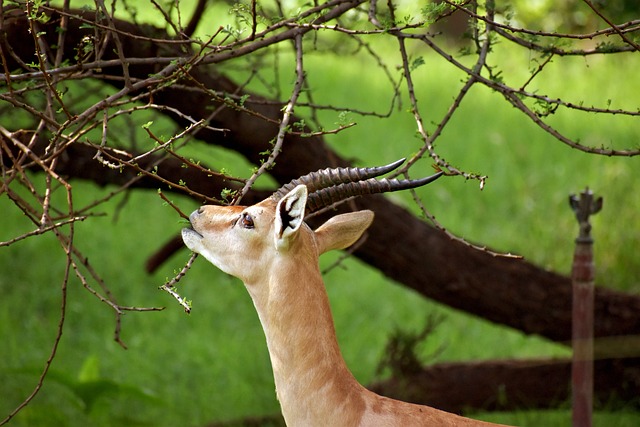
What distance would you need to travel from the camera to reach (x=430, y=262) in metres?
4.50

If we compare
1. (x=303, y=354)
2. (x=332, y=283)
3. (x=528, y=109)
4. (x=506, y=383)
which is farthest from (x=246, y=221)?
(x=332, y=283)

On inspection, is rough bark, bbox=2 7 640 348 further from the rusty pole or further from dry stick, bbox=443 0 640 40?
dry stick, bbox=443 0 640 40

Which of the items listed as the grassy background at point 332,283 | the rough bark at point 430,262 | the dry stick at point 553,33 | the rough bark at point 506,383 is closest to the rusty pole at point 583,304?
the dry stick at point 553,33

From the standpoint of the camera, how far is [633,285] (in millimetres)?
6574

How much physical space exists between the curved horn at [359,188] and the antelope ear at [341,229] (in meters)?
0.18

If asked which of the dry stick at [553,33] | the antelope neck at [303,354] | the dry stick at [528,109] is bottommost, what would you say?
the antelope neck at [303,354]

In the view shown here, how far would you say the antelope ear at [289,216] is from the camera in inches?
90.0

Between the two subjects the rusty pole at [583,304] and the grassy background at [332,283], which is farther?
the grassy background at [332,283]

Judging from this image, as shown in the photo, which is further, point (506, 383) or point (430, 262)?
point (506, 383)

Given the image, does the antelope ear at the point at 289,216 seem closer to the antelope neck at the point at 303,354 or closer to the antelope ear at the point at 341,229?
the antelope neck at the point at 303,354

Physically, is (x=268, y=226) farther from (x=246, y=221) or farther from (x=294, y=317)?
(x=294, y=317)

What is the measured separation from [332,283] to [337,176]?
16.7 ft

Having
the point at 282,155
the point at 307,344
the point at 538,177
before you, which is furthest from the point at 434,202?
the point at 307,344

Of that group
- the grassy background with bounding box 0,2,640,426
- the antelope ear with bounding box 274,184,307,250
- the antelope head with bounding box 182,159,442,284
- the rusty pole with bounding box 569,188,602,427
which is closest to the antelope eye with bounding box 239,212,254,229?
the antelope head with bounding box 182,159,442,284
